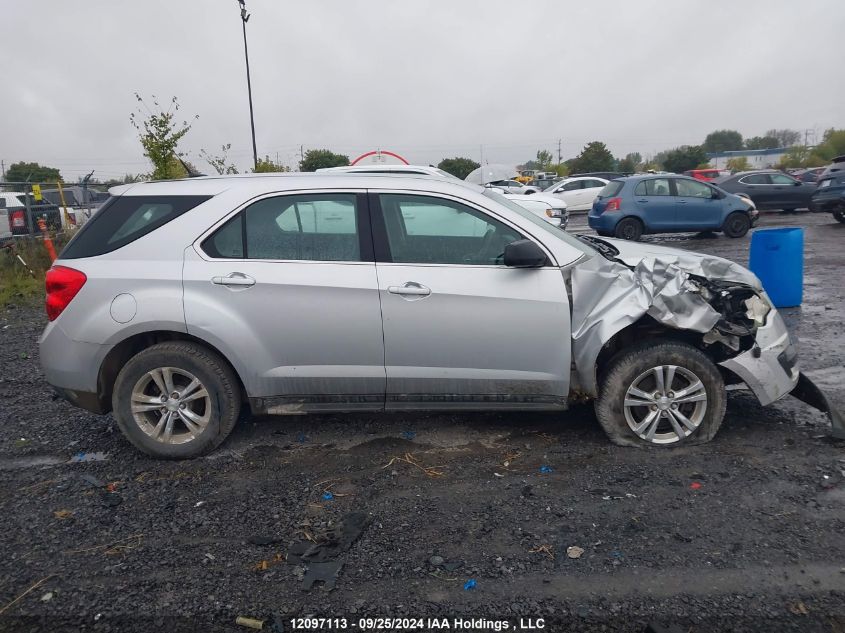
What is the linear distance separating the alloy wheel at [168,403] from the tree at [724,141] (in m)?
111

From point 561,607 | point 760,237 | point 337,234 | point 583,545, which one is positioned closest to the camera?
point 561,607

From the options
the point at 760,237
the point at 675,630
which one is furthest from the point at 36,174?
the point at 675,630

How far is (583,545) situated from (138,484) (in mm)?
2667

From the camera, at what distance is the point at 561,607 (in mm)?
2861

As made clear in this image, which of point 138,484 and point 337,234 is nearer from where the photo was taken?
point 138,484

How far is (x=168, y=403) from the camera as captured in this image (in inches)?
173

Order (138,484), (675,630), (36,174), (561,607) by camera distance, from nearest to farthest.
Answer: (675,630), (561,607), (138,484), (36,174)

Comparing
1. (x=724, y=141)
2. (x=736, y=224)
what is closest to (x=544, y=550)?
(x=736, y=224)

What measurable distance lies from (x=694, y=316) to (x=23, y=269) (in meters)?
12.5

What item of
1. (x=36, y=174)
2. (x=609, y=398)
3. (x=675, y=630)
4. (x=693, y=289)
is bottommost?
(x=675, y=630)

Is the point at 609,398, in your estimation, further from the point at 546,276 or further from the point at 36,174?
the point at 36,174

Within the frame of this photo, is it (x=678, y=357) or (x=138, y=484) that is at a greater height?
(x=678, y=357)

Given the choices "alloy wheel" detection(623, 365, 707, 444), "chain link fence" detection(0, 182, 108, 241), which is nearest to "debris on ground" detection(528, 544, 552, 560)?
"alloy wheel" detection(623, 365, 707, 444)

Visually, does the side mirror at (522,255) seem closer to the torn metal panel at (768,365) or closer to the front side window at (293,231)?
the front side window at (293,231)
